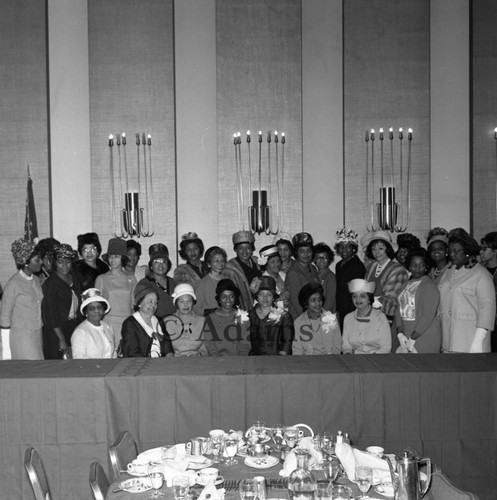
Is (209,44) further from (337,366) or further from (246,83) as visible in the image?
(337,366)

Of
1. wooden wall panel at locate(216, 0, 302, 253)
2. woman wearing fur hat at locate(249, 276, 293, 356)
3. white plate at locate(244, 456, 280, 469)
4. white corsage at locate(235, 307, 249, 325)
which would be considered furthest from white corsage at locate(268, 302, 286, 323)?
wooden wall panel at locate(216, 0, 302, 253)

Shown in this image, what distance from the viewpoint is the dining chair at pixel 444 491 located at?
2507mm

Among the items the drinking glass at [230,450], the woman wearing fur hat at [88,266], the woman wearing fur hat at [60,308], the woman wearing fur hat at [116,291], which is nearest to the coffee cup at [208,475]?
the drinking glass at [230,450]

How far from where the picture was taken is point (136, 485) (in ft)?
9.29

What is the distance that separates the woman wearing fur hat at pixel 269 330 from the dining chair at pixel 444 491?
2178mm

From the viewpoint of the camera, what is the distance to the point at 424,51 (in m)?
8.02

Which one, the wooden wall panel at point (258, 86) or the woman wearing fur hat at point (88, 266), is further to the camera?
the wooden wall panel at point (258, 86)

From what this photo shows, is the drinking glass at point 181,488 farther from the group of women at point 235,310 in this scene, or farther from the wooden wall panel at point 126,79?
the wooden wall panel at point 126,79

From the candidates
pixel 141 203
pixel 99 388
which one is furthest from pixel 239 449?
pixel 141 203

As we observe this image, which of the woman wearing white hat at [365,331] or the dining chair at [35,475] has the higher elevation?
the woman wearing white hat at [365,331]

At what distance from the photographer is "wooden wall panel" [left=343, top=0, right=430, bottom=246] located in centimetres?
800

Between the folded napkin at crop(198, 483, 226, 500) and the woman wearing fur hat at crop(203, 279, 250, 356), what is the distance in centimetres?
216

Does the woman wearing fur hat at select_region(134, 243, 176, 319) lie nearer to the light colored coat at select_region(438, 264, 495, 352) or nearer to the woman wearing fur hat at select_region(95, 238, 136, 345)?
the woman wearing fur hat at select_region(95, 238, 136, 345)

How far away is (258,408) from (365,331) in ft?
4.02
